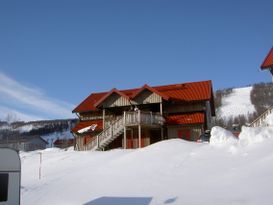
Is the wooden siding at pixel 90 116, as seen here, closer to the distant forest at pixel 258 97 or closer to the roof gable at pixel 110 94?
the roof gable at pixel 110 94

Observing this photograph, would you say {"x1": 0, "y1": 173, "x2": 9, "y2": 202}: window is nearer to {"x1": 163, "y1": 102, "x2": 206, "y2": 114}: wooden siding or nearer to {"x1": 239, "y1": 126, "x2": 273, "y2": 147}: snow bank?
{"x1": 239, "y1": 126, "x2": 273, "y2": 147}: snow bank

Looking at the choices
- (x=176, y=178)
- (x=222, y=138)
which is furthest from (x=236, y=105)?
(x=176, y=178)

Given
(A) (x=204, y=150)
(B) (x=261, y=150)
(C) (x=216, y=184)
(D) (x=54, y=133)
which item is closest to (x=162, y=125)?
(A) (x=204, y=150)

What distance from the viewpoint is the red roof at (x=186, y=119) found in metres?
29.5

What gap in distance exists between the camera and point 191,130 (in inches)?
1177

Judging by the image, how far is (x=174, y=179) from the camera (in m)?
14.4

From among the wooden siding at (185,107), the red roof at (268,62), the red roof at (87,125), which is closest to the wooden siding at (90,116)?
the red roof at (87,125)

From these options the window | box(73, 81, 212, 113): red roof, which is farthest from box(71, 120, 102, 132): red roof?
the window

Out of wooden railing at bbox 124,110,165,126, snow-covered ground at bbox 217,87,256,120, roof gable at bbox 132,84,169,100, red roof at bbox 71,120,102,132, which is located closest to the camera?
wooden railing at bbox 124,110,165,126

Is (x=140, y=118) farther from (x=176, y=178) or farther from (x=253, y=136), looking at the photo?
(x=176, y=178)

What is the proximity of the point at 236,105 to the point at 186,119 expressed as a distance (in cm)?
13133

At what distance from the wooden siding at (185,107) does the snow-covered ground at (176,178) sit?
35.2 ft

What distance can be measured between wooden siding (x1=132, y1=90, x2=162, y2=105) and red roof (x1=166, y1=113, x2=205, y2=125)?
2020 mm

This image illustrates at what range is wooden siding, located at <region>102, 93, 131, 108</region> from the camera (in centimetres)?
3150
